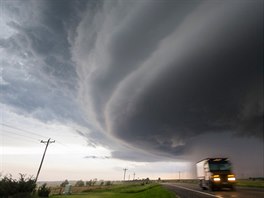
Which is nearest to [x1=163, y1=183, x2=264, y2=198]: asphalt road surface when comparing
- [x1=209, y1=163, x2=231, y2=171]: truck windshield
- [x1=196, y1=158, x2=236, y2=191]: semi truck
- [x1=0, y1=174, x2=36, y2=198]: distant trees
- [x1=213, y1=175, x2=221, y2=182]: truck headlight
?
[x1=196, y1=158, x2=236, y2=191]: semi truck

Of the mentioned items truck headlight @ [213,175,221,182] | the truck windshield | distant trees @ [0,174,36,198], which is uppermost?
the truck windshield

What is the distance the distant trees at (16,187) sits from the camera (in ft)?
81.4

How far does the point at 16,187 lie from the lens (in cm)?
2562

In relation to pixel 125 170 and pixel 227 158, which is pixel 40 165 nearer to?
pixel 227 158

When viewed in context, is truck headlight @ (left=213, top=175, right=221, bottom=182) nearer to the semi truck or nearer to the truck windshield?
the semi truck

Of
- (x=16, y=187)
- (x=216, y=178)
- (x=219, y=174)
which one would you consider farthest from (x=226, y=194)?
(x=16, y=187)

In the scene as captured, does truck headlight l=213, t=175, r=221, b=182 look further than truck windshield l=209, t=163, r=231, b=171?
No

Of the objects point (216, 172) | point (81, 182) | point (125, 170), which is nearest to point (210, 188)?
point (216, 172)

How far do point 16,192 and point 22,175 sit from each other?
82.9 inches

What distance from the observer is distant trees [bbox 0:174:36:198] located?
2481 cm

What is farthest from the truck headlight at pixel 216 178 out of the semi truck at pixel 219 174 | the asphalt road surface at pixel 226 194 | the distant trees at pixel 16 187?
the distant trees at pixel 16 187

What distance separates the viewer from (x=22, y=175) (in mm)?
27312

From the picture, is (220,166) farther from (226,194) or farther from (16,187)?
(16,187)

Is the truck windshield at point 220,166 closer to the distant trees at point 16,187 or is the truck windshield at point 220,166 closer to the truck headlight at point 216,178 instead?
the truck headlight at point 216,178
